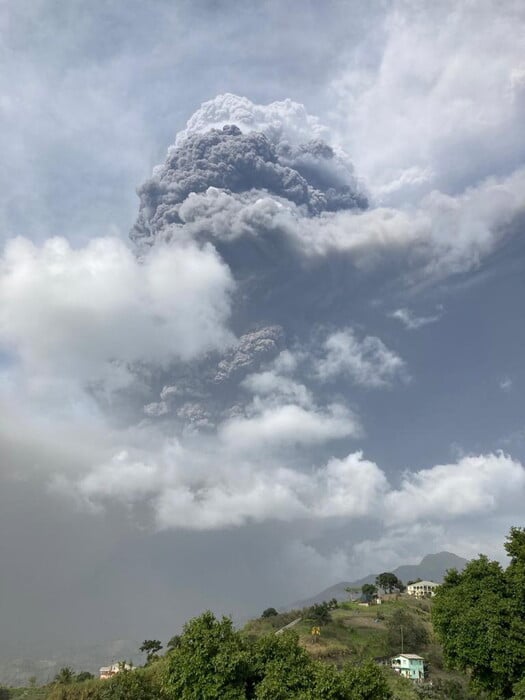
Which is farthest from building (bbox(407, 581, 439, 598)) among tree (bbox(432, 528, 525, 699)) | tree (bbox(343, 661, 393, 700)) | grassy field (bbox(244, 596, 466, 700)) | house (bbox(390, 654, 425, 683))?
tree (bbox(343, 661, 393, 700))

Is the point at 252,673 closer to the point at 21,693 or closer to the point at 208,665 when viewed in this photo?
the point at 208,665

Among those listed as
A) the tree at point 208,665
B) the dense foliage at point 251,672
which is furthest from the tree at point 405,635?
the tree at point 208,665

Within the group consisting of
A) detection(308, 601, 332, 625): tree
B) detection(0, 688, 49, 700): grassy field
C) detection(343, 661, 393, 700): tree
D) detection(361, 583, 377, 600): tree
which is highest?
detection(361, 583, 377, 600): tree

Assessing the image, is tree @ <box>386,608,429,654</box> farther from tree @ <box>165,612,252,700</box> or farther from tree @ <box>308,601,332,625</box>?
tree @ <box>165,612,252,700</box>

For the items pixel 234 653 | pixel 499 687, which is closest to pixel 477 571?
pixel 499 687

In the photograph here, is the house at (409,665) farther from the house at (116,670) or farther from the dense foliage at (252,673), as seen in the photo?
the dense foliage at (252,673)

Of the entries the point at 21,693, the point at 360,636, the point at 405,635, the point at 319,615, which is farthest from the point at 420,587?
the point at 21,693
